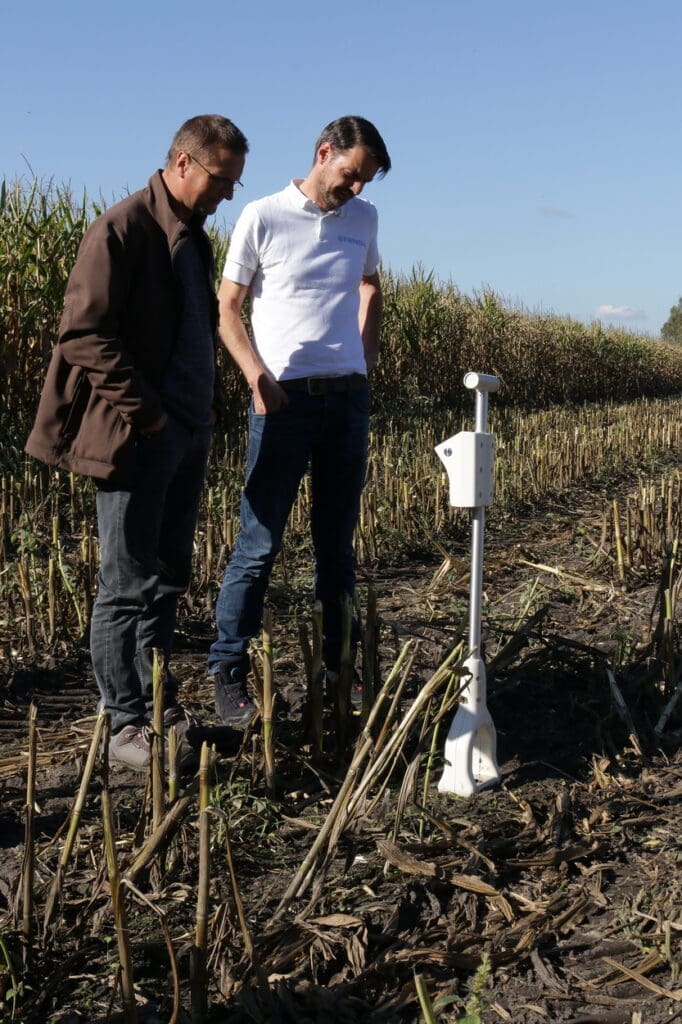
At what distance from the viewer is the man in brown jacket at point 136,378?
2.76 metres

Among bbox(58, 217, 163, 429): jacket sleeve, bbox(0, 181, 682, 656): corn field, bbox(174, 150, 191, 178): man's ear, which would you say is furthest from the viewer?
bbox(0, 181, 682, 656): corn field

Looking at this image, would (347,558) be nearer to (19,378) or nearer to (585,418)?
(19,378)

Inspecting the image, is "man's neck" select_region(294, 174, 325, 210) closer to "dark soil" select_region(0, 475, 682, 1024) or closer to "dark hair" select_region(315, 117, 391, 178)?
"dark hair" select_region(315, 117, 391, 178)

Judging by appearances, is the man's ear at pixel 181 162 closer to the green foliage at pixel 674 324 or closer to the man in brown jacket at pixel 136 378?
the man in brown jacket at pixel 136 378

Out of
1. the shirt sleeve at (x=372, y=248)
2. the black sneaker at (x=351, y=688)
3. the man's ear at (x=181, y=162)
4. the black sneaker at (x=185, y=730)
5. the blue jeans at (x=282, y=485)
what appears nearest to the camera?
A: the man's ear at (x=181, y=162)

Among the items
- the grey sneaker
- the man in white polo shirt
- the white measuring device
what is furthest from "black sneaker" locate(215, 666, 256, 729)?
the white measuring device

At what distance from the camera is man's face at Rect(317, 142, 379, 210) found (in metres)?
3.19

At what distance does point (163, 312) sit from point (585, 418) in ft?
37.7

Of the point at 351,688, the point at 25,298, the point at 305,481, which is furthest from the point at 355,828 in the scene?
the point at 25,298

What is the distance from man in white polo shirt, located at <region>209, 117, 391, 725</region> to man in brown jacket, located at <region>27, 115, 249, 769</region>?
0.21 meters

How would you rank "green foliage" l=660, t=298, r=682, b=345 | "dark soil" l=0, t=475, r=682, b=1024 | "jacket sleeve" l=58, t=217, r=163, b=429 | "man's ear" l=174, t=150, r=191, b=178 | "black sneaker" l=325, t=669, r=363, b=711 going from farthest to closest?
"green foliage" l=660, t=298, r=682, b=345 < "black sneaker" l=325, t=669, r=363, b=711 < "man's ear" l=174, t=150, r=191, b=178 < "jacket sleeve" l=58, t=217, r=163, b=429 < "dark soil" l=0, t=475, r=682, b=1024


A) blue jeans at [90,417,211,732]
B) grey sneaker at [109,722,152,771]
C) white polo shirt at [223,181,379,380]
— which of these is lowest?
grey sneaker at [109,722,152,771]

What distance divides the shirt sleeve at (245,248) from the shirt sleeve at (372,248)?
0.44 metres

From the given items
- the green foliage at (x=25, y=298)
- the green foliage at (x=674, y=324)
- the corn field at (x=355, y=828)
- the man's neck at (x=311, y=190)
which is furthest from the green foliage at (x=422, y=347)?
the green foliage at (x=674, y=324)
